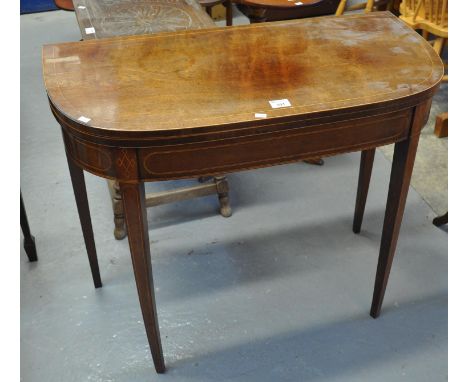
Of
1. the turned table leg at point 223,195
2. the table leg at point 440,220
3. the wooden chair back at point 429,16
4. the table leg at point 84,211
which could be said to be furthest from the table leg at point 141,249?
the wooden chair back at point 429,16

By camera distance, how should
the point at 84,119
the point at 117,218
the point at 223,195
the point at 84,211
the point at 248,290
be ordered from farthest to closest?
1. the point at 223,195
2. the point at 117,218
3. the point at 248,290
4. the point at 84,211
5. the point at 84,119

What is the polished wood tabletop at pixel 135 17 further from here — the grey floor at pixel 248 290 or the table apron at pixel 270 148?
the table apron at pixel 270 148

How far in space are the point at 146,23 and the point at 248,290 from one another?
1132 millimetres

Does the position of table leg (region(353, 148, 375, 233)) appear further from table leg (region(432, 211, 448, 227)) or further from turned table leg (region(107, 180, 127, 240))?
turned table leg (region(107, 180, 127, 240))

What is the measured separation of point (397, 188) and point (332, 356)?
0.59 metres

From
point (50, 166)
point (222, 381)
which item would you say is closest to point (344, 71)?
point (222, 381)

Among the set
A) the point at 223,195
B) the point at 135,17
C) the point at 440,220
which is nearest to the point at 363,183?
the point at 440,220

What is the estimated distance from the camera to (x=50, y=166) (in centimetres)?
269

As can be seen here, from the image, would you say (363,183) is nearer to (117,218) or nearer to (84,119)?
(117,218)

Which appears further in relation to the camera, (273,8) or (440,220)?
(273,8)

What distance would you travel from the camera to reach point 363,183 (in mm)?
2082

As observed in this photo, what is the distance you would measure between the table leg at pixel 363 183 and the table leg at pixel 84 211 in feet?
3.32

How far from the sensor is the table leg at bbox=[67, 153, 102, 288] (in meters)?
Answer: 1.65

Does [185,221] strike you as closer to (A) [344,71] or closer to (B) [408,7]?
(A) [344,71]
